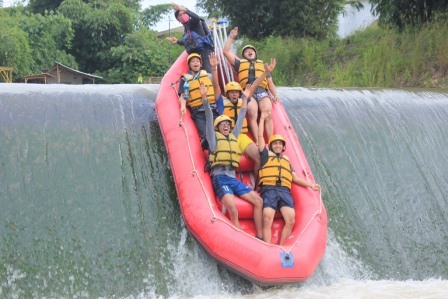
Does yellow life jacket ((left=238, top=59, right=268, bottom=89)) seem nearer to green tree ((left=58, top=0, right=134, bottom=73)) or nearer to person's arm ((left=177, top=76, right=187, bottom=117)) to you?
person's arm ((left=177, top=76, right=187, bottom=117))

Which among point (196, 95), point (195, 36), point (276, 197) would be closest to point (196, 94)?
point (196, 95)

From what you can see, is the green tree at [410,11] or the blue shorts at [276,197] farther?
the green tree at [410,11]

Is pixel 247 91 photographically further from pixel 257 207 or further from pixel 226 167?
pixel 257 207

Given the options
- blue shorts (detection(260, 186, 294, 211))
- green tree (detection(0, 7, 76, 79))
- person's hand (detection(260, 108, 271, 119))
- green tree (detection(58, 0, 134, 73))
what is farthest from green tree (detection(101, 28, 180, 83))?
blue shorts (detection(260, 186, 294, 211))

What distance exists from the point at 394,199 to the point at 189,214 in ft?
8.37

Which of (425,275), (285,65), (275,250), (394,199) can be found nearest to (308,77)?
(285,65)

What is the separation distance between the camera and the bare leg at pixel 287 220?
5.46m

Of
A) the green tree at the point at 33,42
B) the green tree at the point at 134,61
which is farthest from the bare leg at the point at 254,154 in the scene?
the green tree at the point at 134,61

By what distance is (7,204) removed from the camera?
208 inches

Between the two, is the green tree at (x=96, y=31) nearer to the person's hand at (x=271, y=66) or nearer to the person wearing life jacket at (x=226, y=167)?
the person's hand at (x=271, y=66)

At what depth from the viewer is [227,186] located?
221 inches

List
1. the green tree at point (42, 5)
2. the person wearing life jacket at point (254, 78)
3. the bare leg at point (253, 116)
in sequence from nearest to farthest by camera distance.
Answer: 1. the bare leg at point (253, 116)
2. the person wearing life jacket at point (254, 78)
3. the green tree at point (42, 5)

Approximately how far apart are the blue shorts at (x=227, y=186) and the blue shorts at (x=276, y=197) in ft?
0.49

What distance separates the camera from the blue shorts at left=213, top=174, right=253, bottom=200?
5578 millimetres
